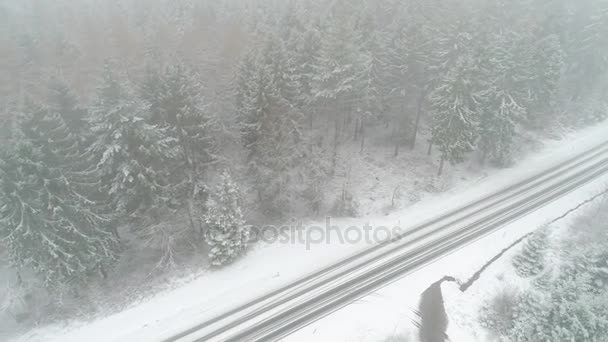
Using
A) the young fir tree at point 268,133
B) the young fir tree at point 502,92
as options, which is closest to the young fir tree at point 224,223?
the young fir tree at point 268,133

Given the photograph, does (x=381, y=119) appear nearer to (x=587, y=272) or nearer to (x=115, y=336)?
(x=587, y=272)

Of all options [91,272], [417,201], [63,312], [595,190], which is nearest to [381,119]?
[417,201]

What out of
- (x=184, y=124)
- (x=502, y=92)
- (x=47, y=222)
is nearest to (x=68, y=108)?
(x=184, y=124)

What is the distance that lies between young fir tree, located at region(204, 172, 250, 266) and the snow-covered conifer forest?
0.38 feet

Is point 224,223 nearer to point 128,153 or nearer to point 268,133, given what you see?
point 268,133

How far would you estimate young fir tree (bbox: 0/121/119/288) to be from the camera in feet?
57.9

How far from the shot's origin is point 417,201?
31.8 meters

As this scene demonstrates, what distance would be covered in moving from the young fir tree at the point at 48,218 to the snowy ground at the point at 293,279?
13.0 feet

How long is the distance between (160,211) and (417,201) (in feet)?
73.3

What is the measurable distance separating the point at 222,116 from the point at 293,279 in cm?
1596

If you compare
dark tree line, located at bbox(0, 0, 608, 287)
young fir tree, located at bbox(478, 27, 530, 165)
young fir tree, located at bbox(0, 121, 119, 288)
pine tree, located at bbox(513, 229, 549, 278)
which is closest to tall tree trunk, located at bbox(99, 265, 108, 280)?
young fir tree, located at bbox(0, 121, 119, 288)

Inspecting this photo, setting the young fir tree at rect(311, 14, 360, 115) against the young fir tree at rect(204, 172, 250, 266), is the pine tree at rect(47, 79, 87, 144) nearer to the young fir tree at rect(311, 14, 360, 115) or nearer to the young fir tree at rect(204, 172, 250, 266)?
the young fir tree at rect(204, 172, 250, 266)

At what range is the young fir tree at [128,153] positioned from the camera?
19.6 meters

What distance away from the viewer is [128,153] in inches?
806
